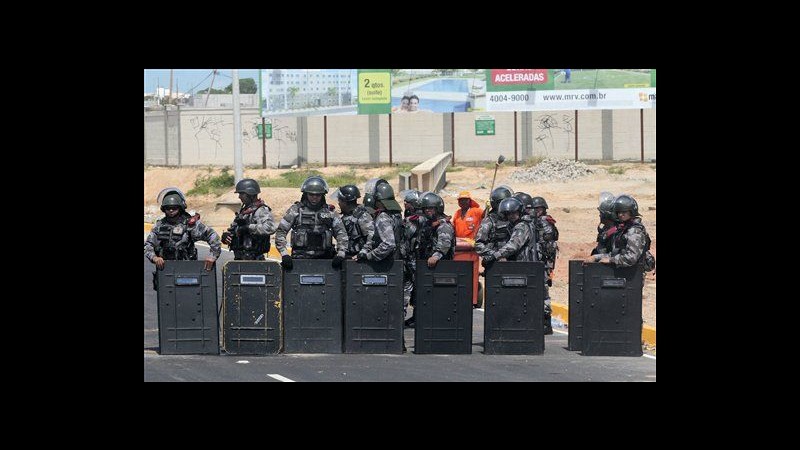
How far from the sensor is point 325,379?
11117 mm

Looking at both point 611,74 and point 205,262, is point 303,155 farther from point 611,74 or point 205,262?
point 205,262

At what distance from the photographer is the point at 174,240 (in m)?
12.6

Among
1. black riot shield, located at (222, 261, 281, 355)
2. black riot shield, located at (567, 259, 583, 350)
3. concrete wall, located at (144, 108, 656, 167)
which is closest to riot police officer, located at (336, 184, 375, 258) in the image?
black riot shield, located at (222, 261, 281, 355)

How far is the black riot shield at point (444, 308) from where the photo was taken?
12.6 metres

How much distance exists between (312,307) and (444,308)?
1.37 m

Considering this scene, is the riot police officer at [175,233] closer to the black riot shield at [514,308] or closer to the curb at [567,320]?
the black riot shield at [514,308]

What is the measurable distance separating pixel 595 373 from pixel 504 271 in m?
1.57

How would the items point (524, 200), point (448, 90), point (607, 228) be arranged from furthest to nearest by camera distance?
point (448, 90), point (524, 200), point (607, 228)

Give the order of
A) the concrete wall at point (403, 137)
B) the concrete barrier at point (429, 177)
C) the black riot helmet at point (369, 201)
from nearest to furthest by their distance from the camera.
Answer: the black riot helmet at point (369, 201) < the concrete barrier at point (429, 177) < the concrete wall at point (403, 137)

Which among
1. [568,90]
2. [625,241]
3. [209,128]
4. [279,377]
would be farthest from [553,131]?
[279,377]

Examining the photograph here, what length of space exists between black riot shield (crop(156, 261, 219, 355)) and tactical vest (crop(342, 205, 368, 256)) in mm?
1770

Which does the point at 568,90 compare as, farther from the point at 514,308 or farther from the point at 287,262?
the point at 287,262

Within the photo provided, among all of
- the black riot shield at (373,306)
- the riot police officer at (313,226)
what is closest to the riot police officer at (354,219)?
the riot police officer at (313,226)

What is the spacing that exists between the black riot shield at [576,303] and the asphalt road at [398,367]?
0.17 meters
